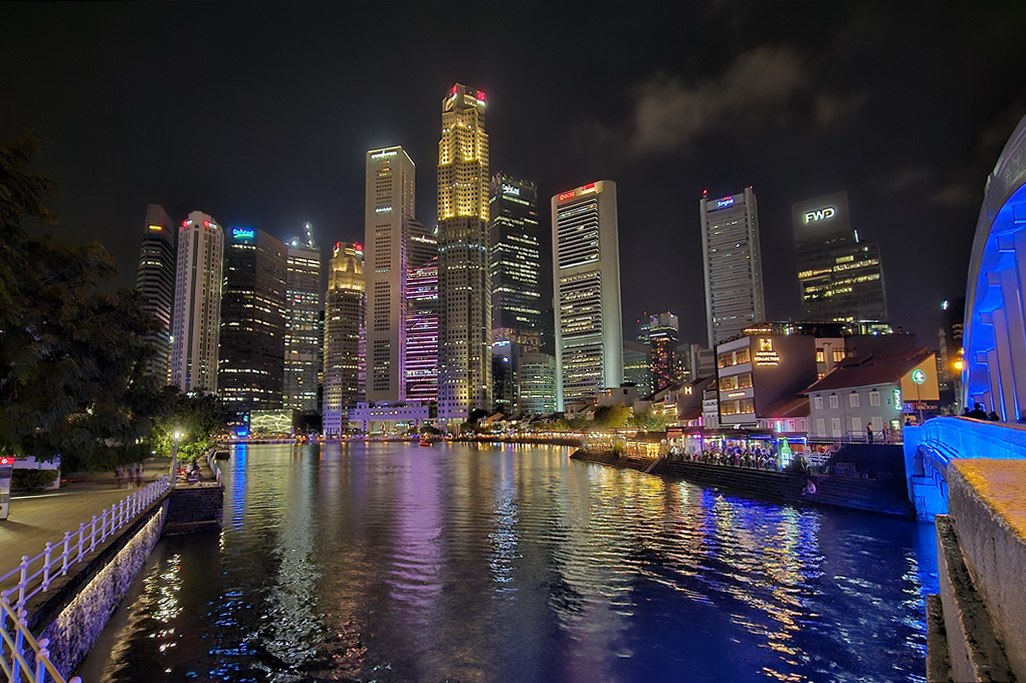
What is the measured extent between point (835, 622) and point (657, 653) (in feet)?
20.3

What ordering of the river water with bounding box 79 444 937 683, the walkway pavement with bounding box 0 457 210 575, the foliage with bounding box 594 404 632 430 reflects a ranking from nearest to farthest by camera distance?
the river water with bounding box 79 444 937 683 → the walkway pavement with bounding box 0 457 210 575 → the foliage with bounding box 594 404 632 430

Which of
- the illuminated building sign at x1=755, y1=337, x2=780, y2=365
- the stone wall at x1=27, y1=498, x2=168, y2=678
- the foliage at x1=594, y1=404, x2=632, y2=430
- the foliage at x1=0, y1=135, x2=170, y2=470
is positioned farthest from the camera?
the foliage at x1=594, y1=404, x2=632, y2=430

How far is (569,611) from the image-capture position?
19.0 m

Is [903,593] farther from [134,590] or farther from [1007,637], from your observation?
[134,590]

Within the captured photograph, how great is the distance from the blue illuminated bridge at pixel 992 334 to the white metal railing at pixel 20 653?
69.8 ft

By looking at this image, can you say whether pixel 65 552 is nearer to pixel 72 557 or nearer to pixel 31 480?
pixel 72 557

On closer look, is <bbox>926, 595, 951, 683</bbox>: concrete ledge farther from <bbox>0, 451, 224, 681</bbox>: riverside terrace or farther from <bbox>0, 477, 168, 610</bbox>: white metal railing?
<bbox>0, 477, 168, 610</bbox>: white metal railing

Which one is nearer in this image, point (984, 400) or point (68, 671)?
point (68, 671)

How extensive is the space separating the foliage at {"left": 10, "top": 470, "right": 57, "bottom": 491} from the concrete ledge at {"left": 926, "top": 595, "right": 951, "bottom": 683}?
39956 mm

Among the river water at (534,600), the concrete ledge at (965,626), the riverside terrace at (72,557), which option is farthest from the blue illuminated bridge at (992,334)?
the riverside terrace at (72,557)

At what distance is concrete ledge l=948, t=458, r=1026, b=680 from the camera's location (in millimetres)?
3232

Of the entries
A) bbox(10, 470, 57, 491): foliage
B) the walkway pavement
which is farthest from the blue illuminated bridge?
bbox(10, 470, 57, 491): foliage

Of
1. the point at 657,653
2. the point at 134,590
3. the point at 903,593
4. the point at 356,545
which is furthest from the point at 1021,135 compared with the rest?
the point at 134,590

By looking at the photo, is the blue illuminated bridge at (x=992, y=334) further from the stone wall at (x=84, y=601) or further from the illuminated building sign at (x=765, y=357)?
the illuminated building sign at (x=765, y=357)
